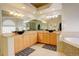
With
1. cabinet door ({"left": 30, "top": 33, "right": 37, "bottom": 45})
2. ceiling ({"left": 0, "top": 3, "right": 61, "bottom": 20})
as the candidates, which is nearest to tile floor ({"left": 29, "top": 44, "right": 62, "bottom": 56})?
cabinet door ({"left": 30, "top": 33, "right": 37, "bottom": 45})

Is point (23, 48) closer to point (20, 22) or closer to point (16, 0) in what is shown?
point (20, 22)

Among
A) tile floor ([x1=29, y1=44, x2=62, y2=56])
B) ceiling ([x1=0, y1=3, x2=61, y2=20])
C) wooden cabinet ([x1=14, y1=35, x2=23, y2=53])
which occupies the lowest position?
tile floor ([x1=29, y1=44, x2=62, y2=56])

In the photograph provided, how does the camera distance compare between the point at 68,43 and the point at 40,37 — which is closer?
the point at 68,43

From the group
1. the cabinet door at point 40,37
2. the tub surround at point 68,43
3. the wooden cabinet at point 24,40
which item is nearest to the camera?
the tub surround at point 68,43

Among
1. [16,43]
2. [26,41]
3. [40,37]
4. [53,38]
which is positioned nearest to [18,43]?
[16,43]

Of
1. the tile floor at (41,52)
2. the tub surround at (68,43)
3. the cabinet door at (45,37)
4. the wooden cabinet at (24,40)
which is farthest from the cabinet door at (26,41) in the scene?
the tub surround at (68,43)

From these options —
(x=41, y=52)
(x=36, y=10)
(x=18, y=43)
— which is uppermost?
(x=36, y=10)

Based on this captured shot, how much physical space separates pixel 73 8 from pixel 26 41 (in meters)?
0.91

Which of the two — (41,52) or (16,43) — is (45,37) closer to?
(41,52)

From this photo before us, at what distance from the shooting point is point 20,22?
1.71 meters

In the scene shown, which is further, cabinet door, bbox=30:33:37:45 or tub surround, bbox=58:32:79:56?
cabinet door, bbox=30:33:37:45

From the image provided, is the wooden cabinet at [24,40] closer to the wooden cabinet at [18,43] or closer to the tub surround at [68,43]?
the wooden cabinet at [18,43]

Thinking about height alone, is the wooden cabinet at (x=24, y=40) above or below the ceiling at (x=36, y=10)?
below

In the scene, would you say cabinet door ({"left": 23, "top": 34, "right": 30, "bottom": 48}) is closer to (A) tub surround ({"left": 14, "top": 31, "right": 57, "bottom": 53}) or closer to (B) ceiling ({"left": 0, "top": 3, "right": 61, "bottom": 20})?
(A) tub surround ({"left": 14, "top": 31, "right": 57, "bottom": 53})
